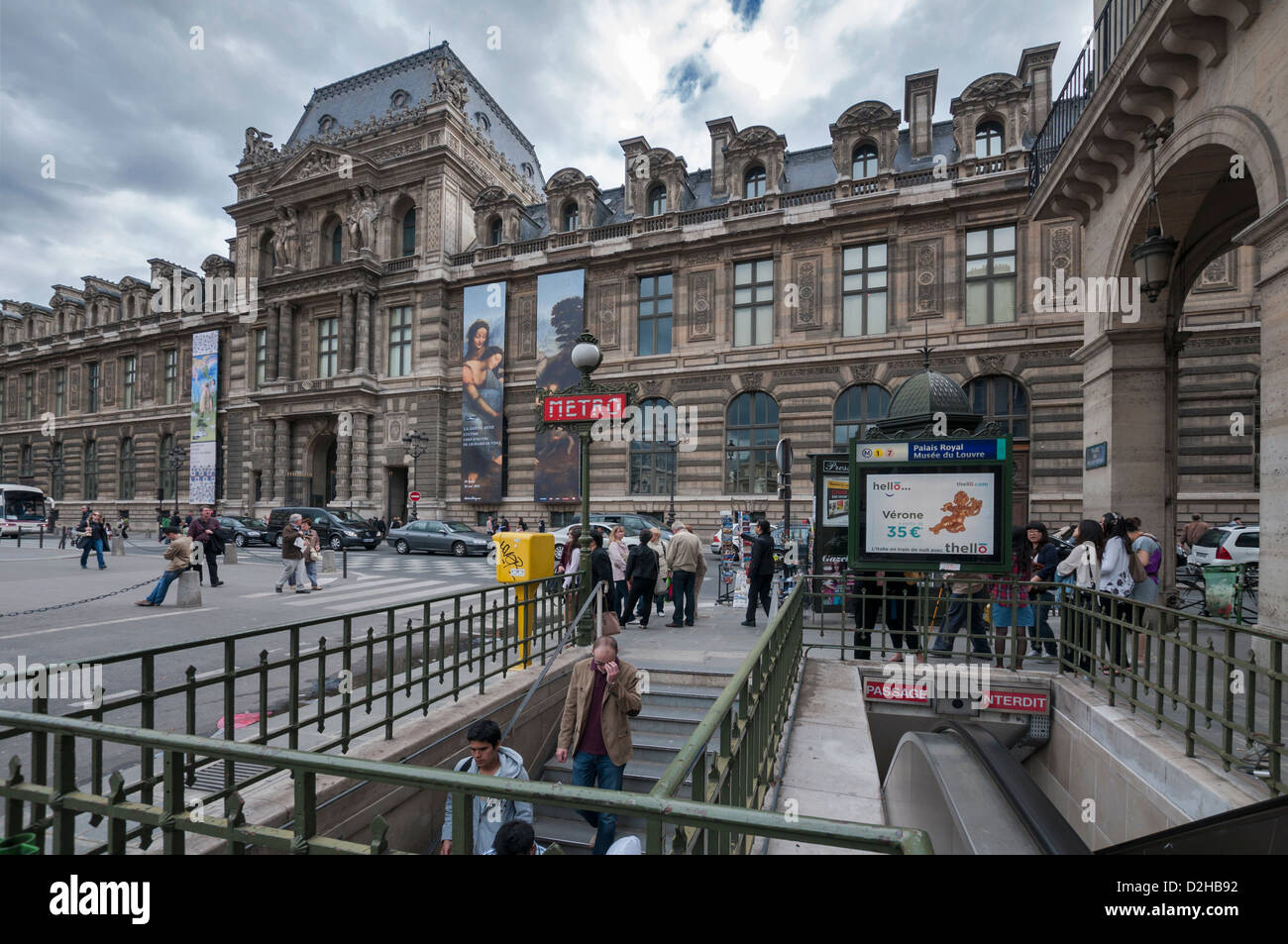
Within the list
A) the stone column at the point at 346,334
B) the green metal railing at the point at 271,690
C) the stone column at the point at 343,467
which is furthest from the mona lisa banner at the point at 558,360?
the green metal railing at the point at 271,690

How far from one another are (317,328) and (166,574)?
28.7 metres

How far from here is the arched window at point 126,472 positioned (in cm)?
4662

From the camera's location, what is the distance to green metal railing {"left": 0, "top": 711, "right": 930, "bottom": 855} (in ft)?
5.19

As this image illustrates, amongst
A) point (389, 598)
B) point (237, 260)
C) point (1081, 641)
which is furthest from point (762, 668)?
point (237, 260)

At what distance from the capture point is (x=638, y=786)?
274 inches

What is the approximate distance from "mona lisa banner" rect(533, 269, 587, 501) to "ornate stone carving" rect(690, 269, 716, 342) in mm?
5303

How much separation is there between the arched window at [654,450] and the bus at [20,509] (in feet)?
111

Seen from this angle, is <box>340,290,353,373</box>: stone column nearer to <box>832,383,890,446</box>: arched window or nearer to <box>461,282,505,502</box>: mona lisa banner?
<box>461,282,505,502</box>: mona lisa banner

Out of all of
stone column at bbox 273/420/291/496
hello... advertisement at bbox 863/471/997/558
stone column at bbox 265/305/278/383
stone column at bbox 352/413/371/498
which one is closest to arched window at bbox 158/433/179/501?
stone column at bbox 265/305/278/383

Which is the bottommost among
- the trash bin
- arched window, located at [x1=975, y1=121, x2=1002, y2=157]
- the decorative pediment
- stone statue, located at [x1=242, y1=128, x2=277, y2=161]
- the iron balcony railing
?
the trash bin

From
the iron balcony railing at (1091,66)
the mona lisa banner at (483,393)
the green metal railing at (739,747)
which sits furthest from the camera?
the mona lisa banner at (483,393)

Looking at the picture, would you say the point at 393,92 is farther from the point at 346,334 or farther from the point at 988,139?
the point at 988,139

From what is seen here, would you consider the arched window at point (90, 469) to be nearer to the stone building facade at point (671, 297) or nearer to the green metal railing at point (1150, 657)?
the stone building facade at point (671, 297)

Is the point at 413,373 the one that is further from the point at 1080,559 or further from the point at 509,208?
the point at 1080,559
